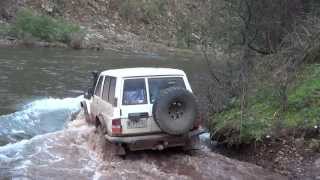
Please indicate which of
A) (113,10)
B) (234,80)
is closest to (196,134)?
(234,80)

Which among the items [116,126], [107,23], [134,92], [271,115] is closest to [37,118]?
[134,92]

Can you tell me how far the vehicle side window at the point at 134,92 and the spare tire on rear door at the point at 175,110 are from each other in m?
0.40

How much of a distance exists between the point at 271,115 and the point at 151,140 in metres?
2.91

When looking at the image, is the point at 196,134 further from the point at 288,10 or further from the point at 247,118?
the point at 288,10

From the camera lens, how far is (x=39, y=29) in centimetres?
4391

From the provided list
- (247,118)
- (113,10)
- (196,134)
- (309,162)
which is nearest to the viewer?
(309,162)

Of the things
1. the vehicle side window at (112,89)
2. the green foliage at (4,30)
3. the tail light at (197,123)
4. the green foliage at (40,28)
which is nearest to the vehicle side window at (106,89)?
the vehicle side window at (112,89)

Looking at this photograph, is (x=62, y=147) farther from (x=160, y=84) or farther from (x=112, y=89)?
(x=160, y=84)

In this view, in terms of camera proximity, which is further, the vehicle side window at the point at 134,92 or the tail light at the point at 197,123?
the tail light at the point at 197,123

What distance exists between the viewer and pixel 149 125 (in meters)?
11.7

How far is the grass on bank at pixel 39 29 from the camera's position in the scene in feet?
141

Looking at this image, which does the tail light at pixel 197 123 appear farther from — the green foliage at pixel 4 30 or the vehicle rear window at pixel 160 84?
the green foliage at pixel 4 30

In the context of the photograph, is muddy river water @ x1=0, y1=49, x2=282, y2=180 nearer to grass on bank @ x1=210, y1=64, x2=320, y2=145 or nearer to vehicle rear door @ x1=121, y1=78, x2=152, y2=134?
vehicle rear door @ x1=121, y1=78, x2=152, y2=134

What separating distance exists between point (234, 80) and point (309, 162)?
17.6 feet
